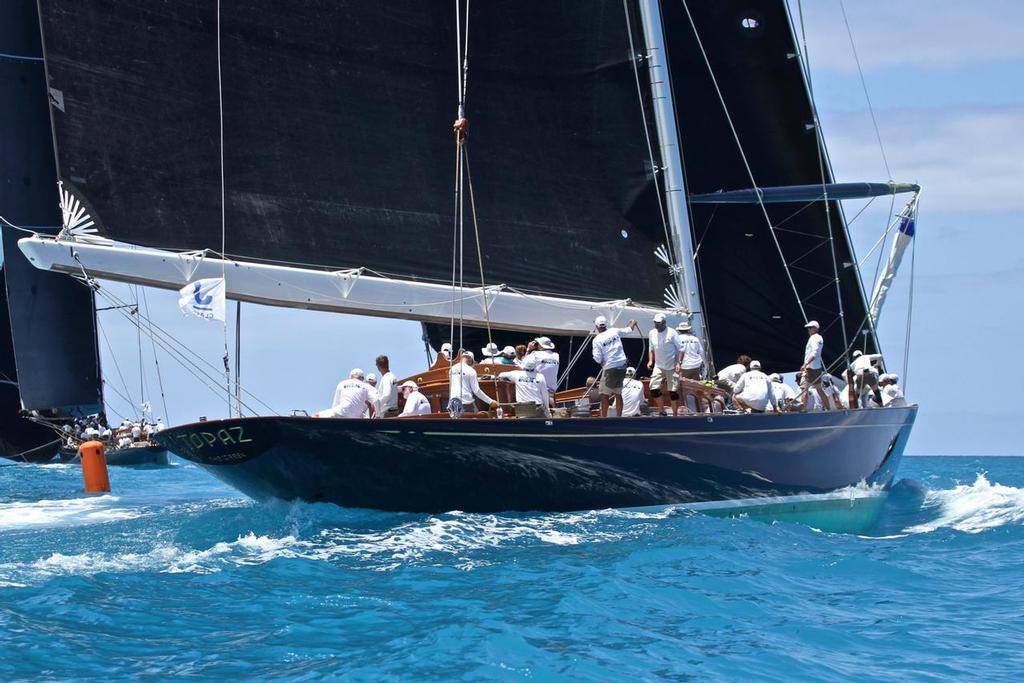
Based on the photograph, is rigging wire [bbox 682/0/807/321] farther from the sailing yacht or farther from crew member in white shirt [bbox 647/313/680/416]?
crew member in white shirt [bbox 647/313/680/416]

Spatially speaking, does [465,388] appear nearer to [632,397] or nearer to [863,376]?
[632,397]

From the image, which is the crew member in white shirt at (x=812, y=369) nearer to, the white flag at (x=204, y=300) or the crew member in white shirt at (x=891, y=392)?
the crew member in white shirt at (x=891, y=392)

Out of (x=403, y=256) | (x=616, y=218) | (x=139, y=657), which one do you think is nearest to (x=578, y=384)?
(x=616, y=218)

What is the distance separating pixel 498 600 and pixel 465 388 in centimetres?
502

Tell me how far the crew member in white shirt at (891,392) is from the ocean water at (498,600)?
427 centimetres

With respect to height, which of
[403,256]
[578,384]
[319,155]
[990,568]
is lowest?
[990,568]

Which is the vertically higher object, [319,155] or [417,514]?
[319,155]

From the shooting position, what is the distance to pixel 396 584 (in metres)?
11.5

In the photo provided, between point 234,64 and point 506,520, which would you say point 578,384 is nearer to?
point 506,520

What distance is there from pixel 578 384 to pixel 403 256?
15.6 feet

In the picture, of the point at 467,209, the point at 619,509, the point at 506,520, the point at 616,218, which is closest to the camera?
the point at 506,520

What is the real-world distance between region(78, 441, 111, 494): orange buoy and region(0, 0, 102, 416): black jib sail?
378 inches

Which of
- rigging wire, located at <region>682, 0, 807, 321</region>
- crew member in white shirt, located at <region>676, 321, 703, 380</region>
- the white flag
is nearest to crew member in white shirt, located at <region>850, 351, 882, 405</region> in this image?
rigging wire, located at <region>682, 0, 807, 321</region>

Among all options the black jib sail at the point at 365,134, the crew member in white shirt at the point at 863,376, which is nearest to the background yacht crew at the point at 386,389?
the black jib sail at the point at 365,134
